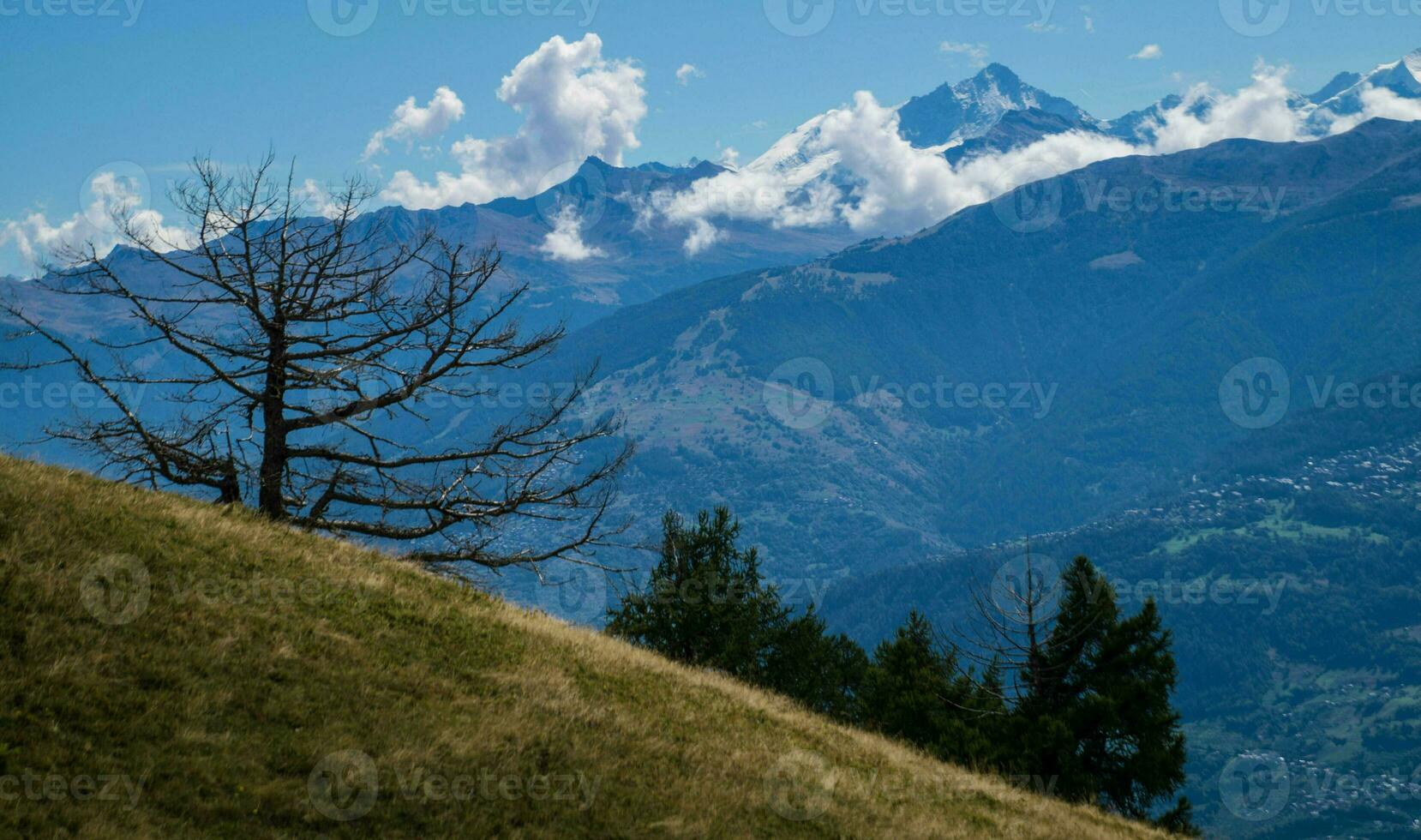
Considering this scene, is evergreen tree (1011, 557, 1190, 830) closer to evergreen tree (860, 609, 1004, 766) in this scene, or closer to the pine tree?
evergreen tree (860, 609, 1004, 766)

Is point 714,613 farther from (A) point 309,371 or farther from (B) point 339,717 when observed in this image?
(B) point 339,717

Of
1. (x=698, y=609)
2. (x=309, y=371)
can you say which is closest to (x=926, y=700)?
(x=698, y=609)

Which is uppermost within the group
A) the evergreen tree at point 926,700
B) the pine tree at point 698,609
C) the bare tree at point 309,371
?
the bare tree at point 309,371

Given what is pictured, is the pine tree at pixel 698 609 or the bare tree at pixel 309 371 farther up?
the bare tree at pixel 309 371

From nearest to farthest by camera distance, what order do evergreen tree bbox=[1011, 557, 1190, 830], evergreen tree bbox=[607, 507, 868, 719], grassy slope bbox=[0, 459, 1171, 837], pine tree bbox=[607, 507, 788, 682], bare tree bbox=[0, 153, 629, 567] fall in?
1. grassy slope bbox=[0, 459, 1171, 837]
2. bare tree bbox=[0, 153, 629, 567]
3. evergreen tree bbox=[1011, 557, 1190, 830]
4. pine tree bbox=[607, 507, 788, 682]
5. evergreen tree bbox=[607, 507, 868, 719]

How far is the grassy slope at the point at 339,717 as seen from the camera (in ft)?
32.0

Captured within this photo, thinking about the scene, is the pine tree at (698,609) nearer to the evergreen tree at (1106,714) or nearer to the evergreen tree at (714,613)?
the evergreen tree at (714,613)

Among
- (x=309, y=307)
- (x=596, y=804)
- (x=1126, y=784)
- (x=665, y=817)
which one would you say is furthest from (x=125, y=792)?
(x=1126, y=784)

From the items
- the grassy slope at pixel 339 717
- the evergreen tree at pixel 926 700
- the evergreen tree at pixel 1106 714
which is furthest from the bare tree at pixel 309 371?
the evergreen tree at pixel 1106 714

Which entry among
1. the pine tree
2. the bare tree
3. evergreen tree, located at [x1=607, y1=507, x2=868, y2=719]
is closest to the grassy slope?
the bare tree

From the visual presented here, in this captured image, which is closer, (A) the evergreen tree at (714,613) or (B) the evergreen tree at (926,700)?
(B) the evergreen tree at (926,700)

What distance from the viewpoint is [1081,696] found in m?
29.2

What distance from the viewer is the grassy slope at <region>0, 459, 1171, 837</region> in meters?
9.74

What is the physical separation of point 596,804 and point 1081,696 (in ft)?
73.0
